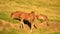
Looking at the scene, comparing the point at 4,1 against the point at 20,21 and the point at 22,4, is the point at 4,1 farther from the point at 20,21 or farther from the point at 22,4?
the point at 20,21

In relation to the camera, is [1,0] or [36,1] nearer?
[1,0]

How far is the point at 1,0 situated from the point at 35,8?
5145 millimetres

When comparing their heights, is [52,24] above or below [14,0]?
below

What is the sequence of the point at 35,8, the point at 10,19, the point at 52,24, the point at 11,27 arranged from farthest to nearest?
the point at 35,8, the point at 52,24, the point at 10,19, the point at 11,27

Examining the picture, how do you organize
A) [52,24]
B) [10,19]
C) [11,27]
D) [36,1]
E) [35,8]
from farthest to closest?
[36,1]
[35,8]
[52,24]
[10,19]
[11,27]

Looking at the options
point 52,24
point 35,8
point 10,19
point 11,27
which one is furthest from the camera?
point 35,8

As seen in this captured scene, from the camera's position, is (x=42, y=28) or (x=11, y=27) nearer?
(x=11, y=27)

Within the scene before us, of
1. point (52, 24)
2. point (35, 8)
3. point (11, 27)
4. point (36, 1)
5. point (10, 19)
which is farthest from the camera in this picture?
point (36, 1)

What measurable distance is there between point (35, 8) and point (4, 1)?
4.68 m

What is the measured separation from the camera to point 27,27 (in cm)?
1820

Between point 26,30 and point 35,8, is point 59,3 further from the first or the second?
point 26,30

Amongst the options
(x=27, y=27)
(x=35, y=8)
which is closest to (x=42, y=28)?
(x=27, y=27)

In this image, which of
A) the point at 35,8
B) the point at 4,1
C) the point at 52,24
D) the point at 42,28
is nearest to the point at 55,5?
the point at 35,8

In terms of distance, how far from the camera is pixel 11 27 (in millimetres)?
17453
